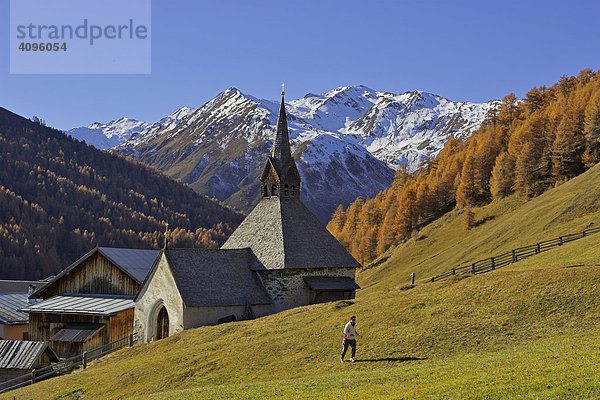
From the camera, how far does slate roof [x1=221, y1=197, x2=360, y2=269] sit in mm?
51500

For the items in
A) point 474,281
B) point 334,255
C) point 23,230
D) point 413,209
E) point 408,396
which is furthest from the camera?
point 23,230

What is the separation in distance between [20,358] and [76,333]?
9269 millimetres

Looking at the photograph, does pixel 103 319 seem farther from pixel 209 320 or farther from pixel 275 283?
pixel 275 283

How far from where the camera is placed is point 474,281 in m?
39.2

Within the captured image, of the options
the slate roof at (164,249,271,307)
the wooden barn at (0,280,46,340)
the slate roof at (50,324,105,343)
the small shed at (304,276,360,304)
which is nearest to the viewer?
the slate roof at (164,249,271,307)

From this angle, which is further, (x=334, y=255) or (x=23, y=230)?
(x=23, y=230)

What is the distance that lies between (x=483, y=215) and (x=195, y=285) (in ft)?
293

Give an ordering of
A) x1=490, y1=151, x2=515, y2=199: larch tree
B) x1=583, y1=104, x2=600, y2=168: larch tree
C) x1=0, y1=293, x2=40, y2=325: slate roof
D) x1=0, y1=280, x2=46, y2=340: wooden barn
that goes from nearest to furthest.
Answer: x1=0, y1=280, x2=46, y2=340: wooden barn, x1=0, y1=293, x2=40, y2=325: slate roof, x1=583, y1=104, x2=600, y2=168: larch tree, x1=490, y1=151, x2=515, y2=199: larch tree

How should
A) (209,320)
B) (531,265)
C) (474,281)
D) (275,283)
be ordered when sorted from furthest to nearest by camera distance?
(531,265) → (275,283) → (209,320) → (474,281)

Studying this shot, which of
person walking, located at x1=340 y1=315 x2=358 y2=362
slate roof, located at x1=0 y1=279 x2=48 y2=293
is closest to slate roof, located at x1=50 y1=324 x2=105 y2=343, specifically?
slate roof, located at x1=0 y1=279 x2=48 y2=293

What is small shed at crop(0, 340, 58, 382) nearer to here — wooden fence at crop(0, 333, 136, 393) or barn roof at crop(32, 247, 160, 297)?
wooden fence at crop(0, 333, 136, 393)

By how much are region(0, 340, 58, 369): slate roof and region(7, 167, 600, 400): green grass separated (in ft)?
13.6

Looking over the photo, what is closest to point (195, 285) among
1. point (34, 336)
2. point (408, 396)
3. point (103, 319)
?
point (103, 319)

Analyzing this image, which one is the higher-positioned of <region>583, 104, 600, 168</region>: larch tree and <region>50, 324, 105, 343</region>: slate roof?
<region>583, 104, 600, 168</region>: larch tree
